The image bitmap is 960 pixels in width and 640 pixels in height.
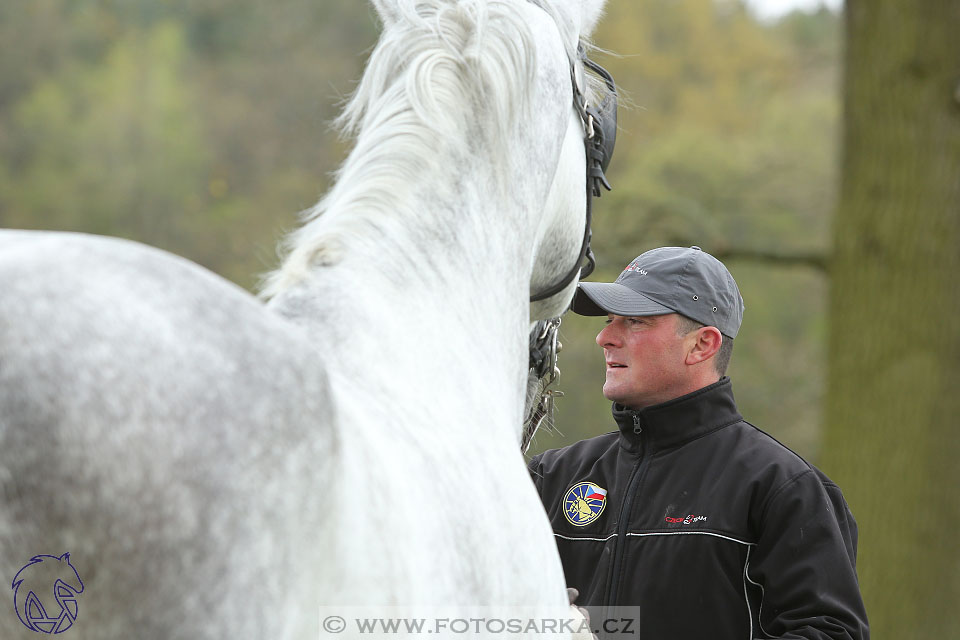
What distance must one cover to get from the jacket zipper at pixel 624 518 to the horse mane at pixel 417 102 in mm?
1234

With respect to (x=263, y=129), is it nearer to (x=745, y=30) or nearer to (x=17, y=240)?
(x=745, y=30)

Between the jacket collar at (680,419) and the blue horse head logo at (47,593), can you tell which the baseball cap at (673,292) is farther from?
the blue horse head logo at (47,593)

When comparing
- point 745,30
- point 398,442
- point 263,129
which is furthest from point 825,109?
point 398,442

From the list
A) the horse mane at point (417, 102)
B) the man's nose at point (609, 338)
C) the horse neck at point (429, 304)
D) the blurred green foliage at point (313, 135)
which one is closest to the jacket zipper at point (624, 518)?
the man's nose at point (609, 338)

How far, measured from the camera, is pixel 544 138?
226cm

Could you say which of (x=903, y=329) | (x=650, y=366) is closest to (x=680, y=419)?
(x=650, y=366)

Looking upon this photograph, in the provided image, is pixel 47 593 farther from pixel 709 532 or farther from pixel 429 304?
pixel 709 532

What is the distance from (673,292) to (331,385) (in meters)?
1.81

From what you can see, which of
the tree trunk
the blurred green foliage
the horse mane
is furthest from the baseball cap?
the blurred green foliage

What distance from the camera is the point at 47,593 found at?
3.95ft

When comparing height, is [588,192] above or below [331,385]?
above

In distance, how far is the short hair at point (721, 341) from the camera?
3100 mm

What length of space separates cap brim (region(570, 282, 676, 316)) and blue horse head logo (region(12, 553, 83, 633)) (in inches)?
76.8

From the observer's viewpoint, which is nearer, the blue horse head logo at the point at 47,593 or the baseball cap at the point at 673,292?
the blue horse head logo at the point at 47,593
